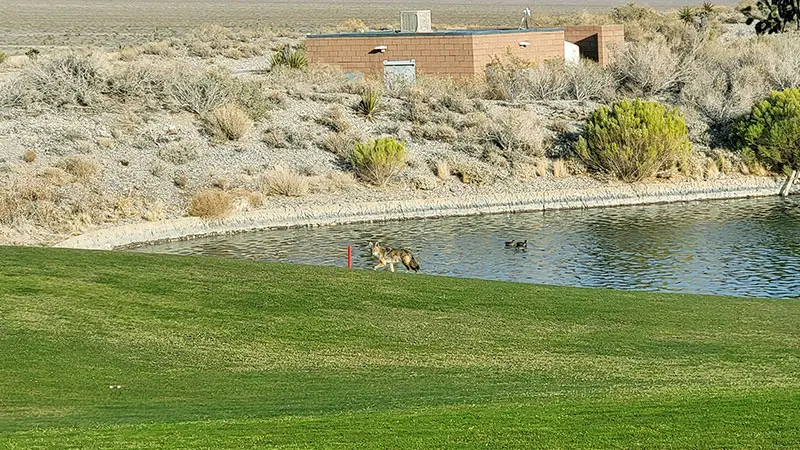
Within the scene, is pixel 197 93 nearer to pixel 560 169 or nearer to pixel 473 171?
pixel 473 171

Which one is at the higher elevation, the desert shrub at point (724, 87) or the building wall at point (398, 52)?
the building wall at point (398, 52)

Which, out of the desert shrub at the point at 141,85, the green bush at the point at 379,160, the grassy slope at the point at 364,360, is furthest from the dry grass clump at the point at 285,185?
the grassy slope at the point at 364,360

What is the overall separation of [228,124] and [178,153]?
3.11 metres

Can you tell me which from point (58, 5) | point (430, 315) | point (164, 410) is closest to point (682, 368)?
Answer: point (430, 315)

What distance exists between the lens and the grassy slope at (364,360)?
11719mm

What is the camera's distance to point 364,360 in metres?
16.8

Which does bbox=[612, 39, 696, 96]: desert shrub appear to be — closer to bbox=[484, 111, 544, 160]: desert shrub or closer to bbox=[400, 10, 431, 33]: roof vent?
bbox=[400, 10, 431, 33]: roof vent

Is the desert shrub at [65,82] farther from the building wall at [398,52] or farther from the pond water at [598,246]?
the pond water at [598,246]

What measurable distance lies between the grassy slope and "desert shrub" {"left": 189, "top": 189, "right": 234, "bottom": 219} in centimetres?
1366

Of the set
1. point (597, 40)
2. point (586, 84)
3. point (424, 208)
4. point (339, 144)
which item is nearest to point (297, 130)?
point (339, 144)

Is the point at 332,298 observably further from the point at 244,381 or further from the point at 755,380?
the point at 755,380

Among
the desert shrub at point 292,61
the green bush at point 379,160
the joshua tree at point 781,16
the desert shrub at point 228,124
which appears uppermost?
the joshua tree at point 781,16

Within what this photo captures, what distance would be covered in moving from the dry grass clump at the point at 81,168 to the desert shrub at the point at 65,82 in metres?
7.20

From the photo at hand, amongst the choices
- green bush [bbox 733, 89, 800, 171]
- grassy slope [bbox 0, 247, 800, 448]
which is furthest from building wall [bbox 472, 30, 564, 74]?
grassy slope [bbox 0, 247, 800, 448]
